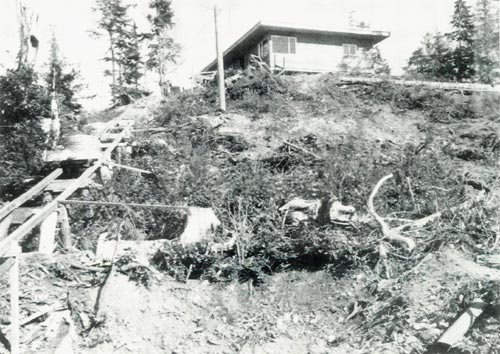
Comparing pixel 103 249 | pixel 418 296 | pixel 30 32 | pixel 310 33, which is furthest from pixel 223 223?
pixel 310 33

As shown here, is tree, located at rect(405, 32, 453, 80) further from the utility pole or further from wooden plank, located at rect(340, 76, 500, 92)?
the utility pole

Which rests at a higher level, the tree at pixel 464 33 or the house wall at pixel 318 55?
the tree at pixel 464 33

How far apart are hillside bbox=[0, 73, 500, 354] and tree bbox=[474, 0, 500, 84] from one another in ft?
75.0

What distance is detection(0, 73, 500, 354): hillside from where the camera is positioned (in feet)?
16.2

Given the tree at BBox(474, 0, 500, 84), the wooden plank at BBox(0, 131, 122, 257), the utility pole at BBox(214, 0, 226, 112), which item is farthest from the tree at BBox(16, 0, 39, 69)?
the tree at BBox(474, 0, 500, 84)

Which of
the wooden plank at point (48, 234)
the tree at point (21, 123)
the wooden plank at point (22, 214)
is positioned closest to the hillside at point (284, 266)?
the wooden plank at point (48, 234)

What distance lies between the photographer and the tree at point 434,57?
83.0 ft

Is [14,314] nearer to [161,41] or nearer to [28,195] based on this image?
[28,195]

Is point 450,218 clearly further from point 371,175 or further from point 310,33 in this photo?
point 310,33

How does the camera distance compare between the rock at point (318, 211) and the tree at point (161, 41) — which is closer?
the rock at point (318, 211)

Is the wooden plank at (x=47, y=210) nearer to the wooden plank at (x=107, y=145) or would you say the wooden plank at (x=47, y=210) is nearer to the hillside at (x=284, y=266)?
the wooden plank at (x=107, y=145)

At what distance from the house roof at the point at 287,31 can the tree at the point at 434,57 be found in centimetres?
290

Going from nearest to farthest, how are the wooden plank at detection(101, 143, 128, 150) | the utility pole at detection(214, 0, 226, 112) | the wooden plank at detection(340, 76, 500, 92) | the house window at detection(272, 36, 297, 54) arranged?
the wooden plank at detection(101, 143, 128, 150) < the utility pole at detection(214, 0, 226, 112) < the wooden plank at detection(340, 76, 500, 92) < the house window at detection(272, 36, 297, 54)

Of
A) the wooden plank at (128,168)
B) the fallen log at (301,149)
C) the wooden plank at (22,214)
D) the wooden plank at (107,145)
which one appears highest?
the wooden plank at (107,145)
